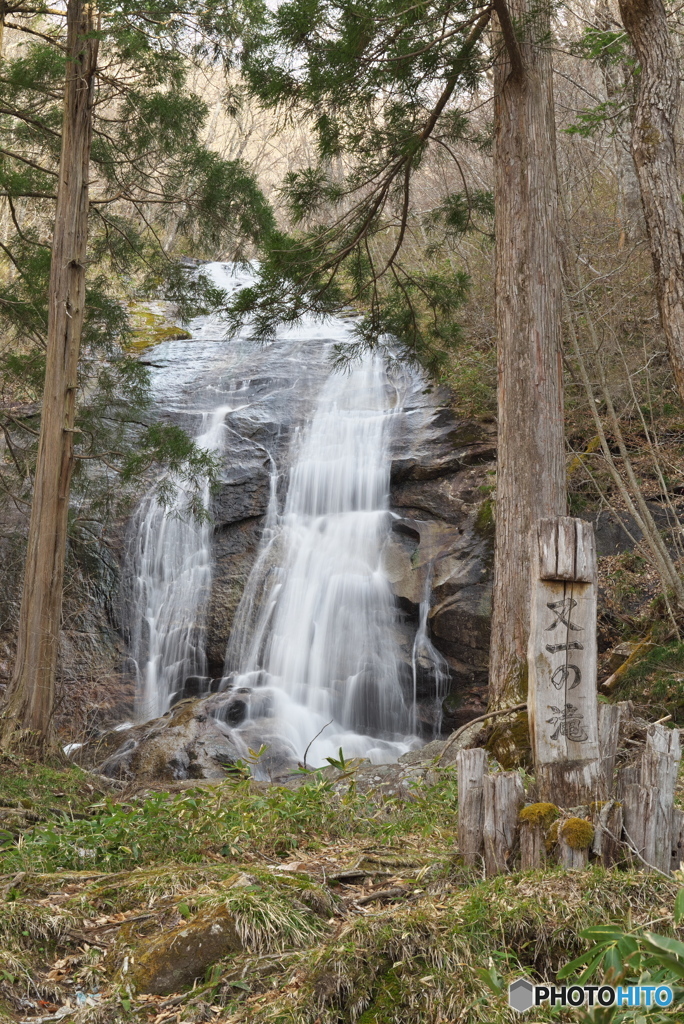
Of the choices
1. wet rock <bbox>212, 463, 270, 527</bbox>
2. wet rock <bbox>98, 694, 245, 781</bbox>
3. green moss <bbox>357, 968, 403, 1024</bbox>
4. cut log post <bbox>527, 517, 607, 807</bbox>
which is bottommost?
wet rock <bbox>98, 694, 245, 781</bbox>

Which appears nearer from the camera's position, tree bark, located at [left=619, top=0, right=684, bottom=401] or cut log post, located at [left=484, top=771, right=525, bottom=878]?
cut log post, located at [left=484, top=771, right=525, bottom=878]

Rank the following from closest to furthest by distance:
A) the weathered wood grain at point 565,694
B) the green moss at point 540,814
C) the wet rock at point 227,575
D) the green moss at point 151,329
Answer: the green moss at point 540,814
the weathered wood grain at point 565,694
the wet rock at point 227,575
the green moss at point 151,329

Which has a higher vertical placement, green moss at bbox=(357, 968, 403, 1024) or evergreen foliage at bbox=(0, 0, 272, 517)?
evergreen foliage at bbox=(0, 0, 272, 517)

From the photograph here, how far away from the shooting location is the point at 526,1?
6.70 meters

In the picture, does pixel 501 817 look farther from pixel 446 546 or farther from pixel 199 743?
pixel 446 546

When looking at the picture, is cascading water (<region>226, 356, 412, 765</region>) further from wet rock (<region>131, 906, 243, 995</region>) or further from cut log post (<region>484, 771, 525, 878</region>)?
wet rock (<region>131, 906, 243, 995</region>)

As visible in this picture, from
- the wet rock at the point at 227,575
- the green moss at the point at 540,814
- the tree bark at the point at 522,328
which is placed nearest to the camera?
the green moss at the point at 540,814

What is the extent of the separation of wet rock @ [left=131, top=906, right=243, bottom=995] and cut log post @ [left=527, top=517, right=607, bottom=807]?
1375mm

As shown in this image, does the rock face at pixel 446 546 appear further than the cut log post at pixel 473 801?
Yes

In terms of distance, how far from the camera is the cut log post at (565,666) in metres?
3.39

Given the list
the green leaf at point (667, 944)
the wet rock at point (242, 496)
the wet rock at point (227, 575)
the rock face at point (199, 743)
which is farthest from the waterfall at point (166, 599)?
the green leaf at point (667, 944)

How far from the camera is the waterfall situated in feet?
35.7

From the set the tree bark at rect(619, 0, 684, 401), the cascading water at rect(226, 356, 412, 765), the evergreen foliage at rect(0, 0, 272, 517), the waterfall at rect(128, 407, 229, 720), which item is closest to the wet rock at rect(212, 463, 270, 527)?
the waterfall at rect(128, 407, 229, 720)

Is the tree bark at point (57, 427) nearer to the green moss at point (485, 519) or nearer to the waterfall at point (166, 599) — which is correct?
the waterfall at point (166, 599)
